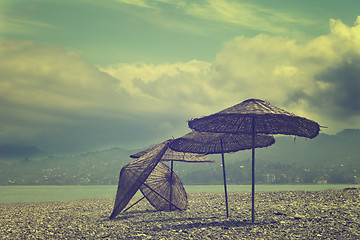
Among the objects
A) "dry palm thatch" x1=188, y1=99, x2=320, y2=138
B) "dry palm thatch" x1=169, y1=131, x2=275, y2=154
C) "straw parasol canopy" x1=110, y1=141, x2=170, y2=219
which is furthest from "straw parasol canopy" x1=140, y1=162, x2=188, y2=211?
"dry palm thatch" x1=188, y1=99, x2=320, y2=138

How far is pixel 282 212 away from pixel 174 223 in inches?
148

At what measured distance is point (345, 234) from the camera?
9.78 m

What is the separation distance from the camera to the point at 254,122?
11.8 m

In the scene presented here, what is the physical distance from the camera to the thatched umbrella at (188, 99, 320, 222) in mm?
10874

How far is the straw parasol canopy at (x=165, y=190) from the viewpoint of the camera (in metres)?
16.8

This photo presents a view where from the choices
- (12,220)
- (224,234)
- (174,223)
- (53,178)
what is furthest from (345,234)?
(53,178)

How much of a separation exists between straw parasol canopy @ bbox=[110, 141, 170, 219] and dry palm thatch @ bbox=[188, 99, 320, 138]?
2.88 m

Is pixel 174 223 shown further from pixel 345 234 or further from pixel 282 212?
pixel 345 234

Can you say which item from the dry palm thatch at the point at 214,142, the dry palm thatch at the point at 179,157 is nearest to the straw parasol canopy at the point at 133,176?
the dry palm thatch at the point at 214,142

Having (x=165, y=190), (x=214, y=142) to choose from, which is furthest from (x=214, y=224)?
(x=165, y=190)

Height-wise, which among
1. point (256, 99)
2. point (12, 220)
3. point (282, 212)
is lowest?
point (12, 220)

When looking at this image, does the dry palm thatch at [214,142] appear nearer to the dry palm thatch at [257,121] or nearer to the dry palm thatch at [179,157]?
the dry palm thatch at [179,157]

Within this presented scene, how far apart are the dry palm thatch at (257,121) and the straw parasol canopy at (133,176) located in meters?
2.88

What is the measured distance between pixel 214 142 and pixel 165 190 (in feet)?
11.6
